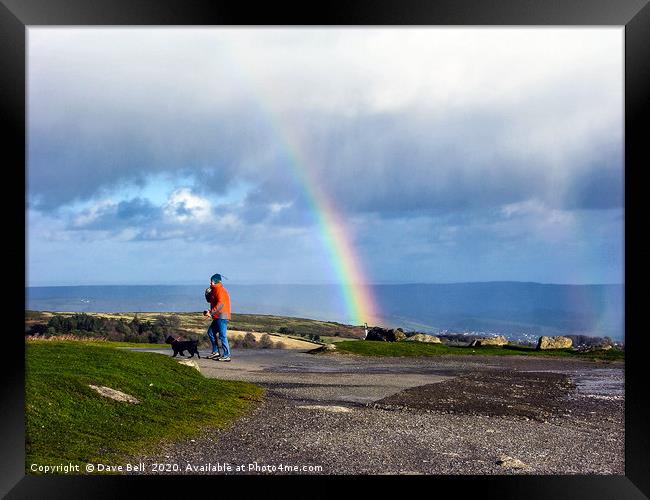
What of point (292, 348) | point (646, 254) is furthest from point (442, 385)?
point (646, 254)

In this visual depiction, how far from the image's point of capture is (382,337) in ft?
96.0

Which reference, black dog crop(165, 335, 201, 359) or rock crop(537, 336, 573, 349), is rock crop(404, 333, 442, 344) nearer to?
rock crop(537, 336, 573, 349)

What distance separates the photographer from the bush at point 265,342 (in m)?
26.4

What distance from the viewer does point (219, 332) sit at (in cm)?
1922

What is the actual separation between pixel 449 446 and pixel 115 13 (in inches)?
423

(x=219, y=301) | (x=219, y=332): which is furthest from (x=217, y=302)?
(x=219, y=332)

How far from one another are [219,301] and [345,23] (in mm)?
9883

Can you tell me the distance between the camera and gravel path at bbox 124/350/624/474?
11414 millimetres

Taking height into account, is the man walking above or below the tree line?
above

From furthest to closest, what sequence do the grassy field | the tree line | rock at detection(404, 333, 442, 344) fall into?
rock at detection(404, 333, 442, 344)
the grassy field
the tree line

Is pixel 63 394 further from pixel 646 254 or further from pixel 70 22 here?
pixel 646 254

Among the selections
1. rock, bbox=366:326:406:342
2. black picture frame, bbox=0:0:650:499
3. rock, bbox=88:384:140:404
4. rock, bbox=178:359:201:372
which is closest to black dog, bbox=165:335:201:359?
rock, bbox=178:359:201:372

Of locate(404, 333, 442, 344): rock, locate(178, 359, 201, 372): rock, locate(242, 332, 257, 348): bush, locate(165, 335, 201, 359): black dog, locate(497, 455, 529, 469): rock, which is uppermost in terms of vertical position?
locate(165, 335, 201, 359): black dog

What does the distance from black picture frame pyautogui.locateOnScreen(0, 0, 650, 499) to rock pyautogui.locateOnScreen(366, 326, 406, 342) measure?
65.1ft
